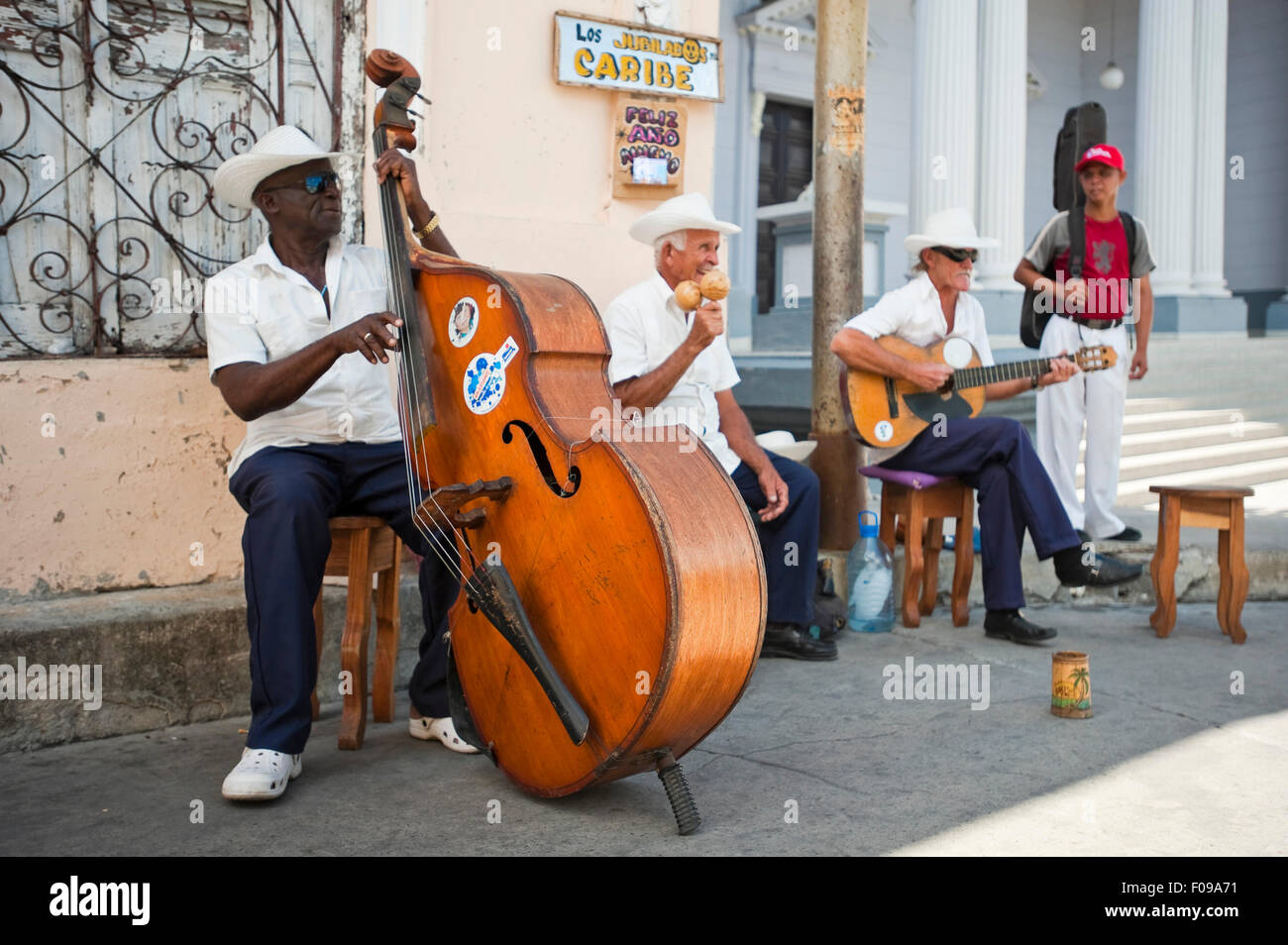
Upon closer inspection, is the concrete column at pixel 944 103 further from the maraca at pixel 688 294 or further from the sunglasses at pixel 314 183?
the sunglasses at pixel 314 183

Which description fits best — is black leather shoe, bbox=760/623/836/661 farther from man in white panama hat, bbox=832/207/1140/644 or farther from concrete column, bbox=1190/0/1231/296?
concrete column, bbox=1190/0/1231/296

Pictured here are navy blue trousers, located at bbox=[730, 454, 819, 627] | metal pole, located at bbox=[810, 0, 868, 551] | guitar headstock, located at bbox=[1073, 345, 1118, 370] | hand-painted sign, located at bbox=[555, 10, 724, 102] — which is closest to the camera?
navy blue trousers, located at bbox=[730, 454, 819, 627]

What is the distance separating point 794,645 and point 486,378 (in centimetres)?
188

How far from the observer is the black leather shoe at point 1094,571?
4.44 meters

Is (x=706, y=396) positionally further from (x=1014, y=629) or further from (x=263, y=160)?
(x=263, y=160)

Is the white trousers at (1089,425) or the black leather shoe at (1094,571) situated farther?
the white trousers at (1089,425)

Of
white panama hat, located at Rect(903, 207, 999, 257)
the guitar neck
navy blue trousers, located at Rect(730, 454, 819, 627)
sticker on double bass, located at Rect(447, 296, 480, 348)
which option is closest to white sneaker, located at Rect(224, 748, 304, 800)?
sticker on double bass, located at Rect(447, 296, 480, 348)

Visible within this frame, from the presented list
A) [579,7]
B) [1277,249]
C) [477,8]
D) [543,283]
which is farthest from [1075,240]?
[1277,249]

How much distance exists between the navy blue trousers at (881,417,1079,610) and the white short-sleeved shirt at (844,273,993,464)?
238 millimetres

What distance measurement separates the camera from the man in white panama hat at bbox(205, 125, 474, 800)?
2742mm

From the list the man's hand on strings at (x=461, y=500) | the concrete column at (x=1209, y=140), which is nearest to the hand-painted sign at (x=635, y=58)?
the man's hand on strings at (x=461, y=500)

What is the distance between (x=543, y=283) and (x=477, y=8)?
71.5 inches

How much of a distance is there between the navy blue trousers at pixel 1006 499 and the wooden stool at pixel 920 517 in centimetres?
14
